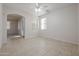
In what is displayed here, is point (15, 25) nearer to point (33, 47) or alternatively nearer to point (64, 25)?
point (33, 47)

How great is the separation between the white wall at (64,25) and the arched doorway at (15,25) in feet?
2.82

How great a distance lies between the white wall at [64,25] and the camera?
3004 mm

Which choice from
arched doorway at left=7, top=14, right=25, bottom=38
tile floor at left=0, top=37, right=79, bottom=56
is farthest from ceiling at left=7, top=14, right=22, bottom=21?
tile floor at left=0, top=37, right=79, bottom=56

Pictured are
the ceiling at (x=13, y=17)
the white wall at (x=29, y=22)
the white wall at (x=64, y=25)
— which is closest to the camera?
the ceiling at (x=13, y=17)

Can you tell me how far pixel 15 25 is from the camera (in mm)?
2176

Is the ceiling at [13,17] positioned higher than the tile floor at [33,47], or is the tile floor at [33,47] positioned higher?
the ceiling at [13,17]

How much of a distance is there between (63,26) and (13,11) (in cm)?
195

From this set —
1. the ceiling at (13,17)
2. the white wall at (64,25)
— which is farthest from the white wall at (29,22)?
the white wall at (64,25)

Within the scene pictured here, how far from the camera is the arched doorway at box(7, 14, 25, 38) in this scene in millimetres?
2123

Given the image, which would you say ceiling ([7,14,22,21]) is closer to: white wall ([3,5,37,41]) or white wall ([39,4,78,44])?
white wall ([3,5,37,41])

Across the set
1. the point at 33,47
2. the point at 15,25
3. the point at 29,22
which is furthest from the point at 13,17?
the point at 33,47

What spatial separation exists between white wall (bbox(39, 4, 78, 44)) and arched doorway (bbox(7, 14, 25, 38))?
860mm

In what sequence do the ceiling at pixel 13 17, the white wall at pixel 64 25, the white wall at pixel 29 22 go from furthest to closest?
the white wall at pixel 64 25 → the white wall at pixel 29 22 → the ceiling at pixel 13 17

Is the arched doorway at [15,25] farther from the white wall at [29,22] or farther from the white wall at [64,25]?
the white wall at [64,25]
